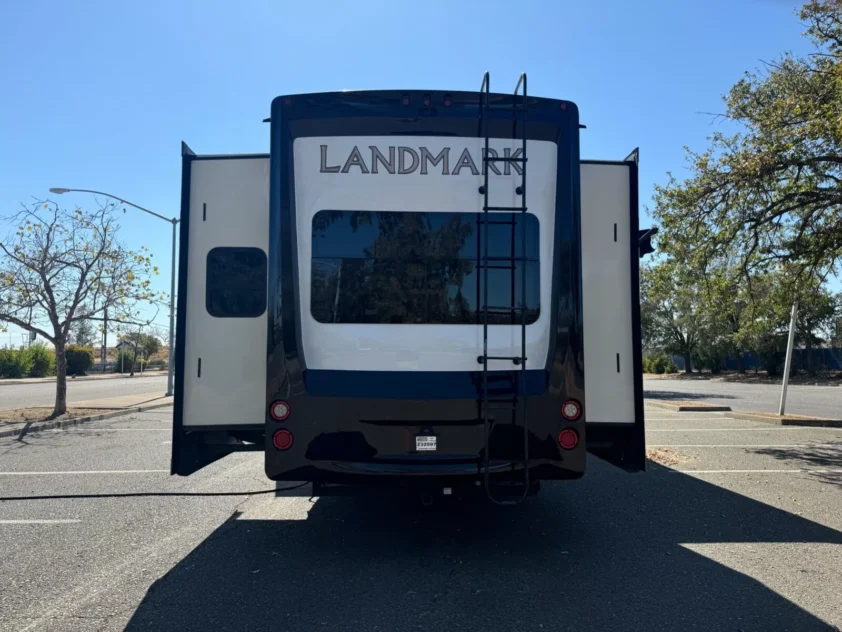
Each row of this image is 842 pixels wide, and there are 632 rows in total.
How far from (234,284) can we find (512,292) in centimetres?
233

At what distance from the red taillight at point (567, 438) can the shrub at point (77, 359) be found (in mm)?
53646

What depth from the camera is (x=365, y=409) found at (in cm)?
457

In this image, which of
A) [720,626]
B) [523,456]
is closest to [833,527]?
[720,626]

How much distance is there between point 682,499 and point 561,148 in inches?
171

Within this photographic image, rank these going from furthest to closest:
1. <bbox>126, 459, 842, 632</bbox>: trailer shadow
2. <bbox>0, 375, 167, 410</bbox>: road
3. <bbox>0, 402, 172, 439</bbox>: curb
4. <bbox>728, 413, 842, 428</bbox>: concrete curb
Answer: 1. <bbox>0, 375, 167, 410</bbox>: road
2. <bbox>728, 413, 842, 428</bbox>: concrete curb
3. <bbox>0, 402, 172, 439</bbox>: curb
4. <bbox>126, 459, 842, 632</bbox>: trailer shadow

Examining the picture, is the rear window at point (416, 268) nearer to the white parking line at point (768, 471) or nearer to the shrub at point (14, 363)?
the white parking line at point (768, 471)

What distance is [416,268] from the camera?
4723 mm

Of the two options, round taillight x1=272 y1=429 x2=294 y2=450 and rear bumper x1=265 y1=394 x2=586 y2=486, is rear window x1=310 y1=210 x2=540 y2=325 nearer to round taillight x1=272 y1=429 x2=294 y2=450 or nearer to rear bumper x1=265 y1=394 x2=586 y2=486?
rear bumper x1=265 y1=394 x2=586 y2=486

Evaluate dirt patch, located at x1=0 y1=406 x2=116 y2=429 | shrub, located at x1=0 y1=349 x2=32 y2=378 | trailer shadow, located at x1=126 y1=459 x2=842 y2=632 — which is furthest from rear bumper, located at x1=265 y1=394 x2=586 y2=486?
shrub, located at x1=0 y1=349 x2=32 y2=378

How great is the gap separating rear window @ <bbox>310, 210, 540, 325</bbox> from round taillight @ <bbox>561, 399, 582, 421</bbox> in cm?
64

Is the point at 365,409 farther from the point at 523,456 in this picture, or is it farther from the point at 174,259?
the point at 174,259

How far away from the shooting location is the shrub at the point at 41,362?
4866cm

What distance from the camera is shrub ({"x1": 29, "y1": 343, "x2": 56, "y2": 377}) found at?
4866 cm

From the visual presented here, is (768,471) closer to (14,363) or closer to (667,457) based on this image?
(667,457)
